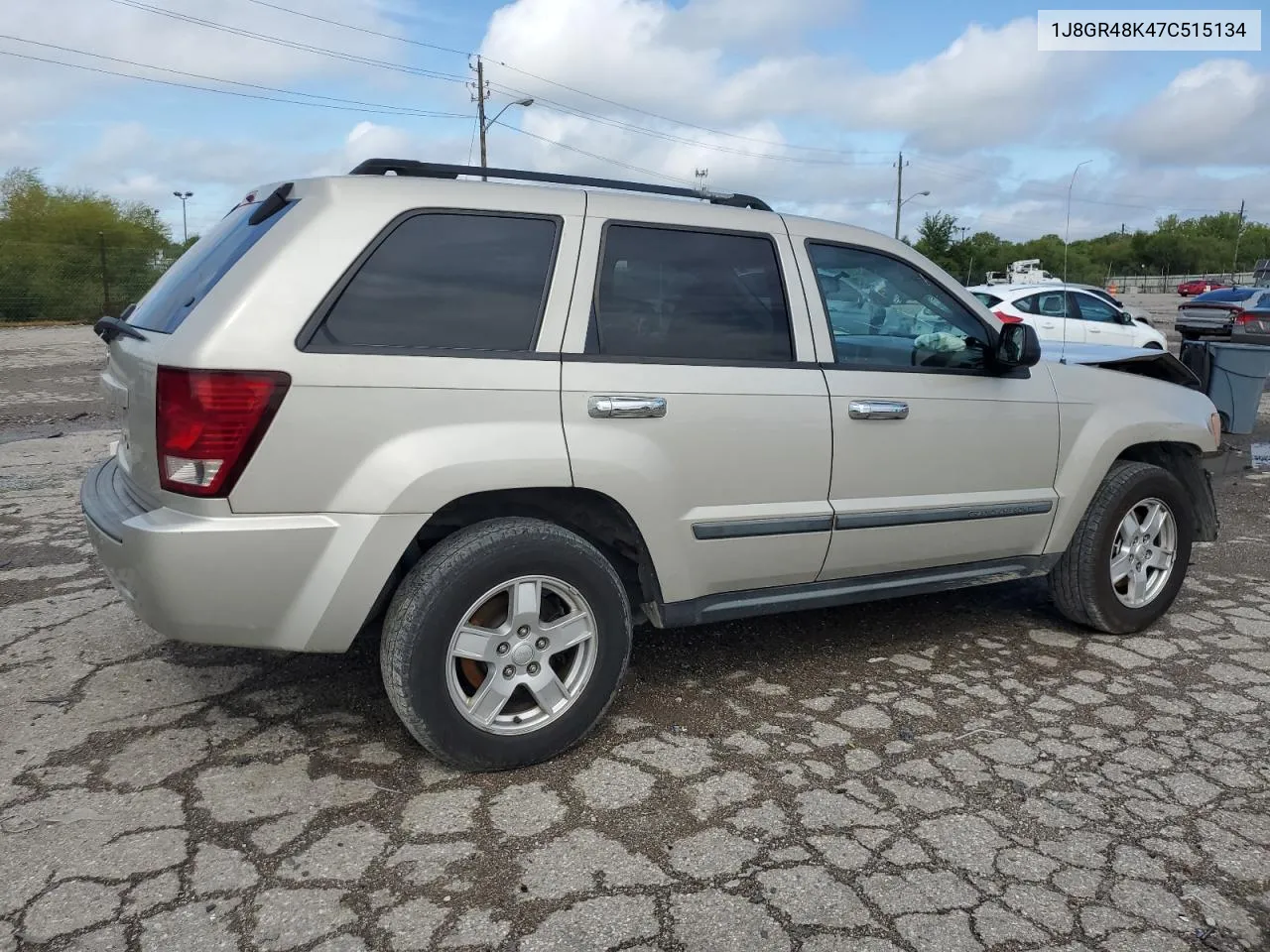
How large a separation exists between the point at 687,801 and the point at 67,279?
27.9 meters

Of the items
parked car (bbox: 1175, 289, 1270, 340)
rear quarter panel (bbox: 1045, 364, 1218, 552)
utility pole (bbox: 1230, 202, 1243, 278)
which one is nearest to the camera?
rear quarter panel (bbox: 1045, 364, 1218, 552)

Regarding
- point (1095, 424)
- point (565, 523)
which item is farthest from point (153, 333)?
point (1095, 424)

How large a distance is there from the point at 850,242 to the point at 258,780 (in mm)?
2820

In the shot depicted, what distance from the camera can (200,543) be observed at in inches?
114

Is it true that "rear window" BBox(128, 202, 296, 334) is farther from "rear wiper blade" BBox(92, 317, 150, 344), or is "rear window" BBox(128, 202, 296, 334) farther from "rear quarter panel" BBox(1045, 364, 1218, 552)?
"rear quarter panel" BBox(1045, 364, 1218, 552)

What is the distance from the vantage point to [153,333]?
127 inches

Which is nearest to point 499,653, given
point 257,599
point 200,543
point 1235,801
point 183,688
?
point 257,599

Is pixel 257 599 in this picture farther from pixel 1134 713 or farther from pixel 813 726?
pixel 1134 713

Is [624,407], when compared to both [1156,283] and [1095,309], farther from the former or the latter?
[1156,283]

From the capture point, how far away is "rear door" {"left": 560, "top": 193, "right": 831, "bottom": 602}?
336 cm

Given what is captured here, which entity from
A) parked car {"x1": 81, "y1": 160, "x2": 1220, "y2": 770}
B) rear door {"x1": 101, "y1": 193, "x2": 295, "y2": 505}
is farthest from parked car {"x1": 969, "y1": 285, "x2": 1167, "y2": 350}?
rear door {"x1": 101, "y1": 193, "x2": 295, "y2": 505}

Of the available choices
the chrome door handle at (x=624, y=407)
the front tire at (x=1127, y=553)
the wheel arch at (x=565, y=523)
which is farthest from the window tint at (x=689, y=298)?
the front tire at (x=1127, y=553)

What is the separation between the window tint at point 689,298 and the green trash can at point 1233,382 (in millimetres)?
3362

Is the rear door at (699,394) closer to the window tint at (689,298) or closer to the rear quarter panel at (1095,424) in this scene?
the window tint at (689,298)
